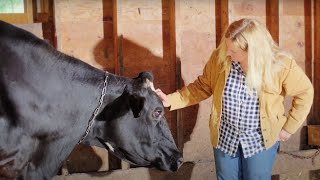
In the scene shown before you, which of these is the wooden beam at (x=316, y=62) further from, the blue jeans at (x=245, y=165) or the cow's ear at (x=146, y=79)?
the cow's ear at (x=146, y=79)

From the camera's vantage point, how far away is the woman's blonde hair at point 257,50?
2549 millimetres

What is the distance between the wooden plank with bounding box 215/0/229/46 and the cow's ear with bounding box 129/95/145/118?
65.4 inches

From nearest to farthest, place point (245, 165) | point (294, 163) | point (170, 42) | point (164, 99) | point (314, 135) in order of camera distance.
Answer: point (245, 165) → point (164, 99) → point (170, 42) → point (294, 163) → point (314, 135)

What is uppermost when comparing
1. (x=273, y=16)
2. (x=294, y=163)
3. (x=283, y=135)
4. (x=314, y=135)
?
(x=273, y=16)

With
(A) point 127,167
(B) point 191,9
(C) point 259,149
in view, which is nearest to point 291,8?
(B) point 191,9

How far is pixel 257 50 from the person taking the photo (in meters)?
2.55

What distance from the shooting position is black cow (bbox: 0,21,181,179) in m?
2.41

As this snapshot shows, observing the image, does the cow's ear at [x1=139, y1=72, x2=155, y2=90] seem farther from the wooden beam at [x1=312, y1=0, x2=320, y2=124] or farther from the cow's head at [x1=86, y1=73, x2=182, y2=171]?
the wooden beam at [x1=312, y1=0, x2=320, y2=124]

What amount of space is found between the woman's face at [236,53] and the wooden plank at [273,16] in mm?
1580

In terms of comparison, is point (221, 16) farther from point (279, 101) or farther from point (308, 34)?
point (279, 101)

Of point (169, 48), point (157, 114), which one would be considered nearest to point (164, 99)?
point (157, 114)

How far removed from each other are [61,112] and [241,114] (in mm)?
1154

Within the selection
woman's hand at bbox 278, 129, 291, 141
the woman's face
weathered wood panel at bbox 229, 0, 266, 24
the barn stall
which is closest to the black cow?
the woman's face

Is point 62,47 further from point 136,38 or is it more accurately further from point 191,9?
point 191,9
